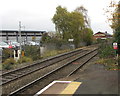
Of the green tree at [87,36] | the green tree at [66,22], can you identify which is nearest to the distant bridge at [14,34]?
the green tree at [87,36]

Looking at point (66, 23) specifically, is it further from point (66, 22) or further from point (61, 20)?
point (61, 20)

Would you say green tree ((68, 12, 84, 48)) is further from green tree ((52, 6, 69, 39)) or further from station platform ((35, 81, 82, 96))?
station platform ((35, 81, 82, 96))

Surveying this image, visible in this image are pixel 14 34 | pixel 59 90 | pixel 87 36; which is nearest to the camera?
pixel 59 90

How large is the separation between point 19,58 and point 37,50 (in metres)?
4.04

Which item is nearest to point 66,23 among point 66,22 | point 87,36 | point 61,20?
point 66,22

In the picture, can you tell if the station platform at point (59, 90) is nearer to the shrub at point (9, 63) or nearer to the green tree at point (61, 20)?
the shrub at point (9, 63)

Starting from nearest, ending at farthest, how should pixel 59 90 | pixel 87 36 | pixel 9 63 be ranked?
pixel 59 90
pixel 9 63
pixel 87 36

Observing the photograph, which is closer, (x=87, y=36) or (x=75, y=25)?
(x=75, y=25)

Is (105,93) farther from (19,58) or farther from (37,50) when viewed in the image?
(37,50)

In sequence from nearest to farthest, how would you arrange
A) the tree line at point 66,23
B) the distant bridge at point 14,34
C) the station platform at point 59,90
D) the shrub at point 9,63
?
the station platform at point 59,90
the shrub at point 9,63
the tree line at point 66,23
the distant bridge at point 14,34

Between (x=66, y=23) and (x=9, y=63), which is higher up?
(x=66, y=23)

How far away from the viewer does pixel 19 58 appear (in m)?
19.4

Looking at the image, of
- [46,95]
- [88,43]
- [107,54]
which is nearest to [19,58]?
[107,54]

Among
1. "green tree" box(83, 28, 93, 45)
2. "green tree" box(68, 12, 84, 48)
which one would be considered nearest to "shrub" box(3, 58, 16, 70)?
"green tree" box(68, 12, 84, 48)
